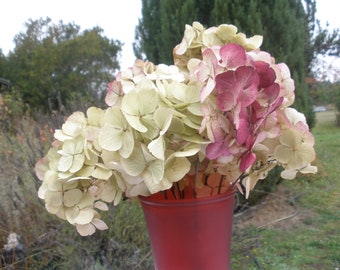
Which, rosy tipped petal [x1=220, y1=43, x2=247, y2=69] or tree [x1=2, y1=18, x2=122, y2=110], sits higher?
tree [x1=2, y1=18, x2=122, y2=110]

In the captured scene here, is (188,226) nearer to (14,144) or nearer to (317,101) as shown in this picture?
(14,144)

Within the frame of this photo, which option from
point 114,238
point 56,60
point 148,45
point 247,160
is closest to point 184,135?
point 247,160

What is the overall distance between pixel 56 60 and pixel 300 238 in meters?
22.6

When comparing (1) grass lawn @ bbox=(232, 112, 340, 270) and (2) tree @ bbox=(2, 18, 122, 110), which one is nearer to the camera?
(1) grass lawn @ bbox=(232, 112, 340, 270)

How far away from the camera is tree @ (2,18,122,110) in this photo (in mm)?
22598

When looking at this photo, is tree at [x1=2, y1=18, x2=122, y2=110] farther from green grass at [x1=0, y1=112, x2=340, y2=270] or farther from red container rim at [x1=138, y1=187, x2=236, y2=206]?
red container rim at [x1=138, y1=187, x2=236, y2=206]

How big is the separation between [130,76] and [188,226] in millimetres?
354

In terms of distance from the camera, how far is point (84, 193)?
83 centimetres

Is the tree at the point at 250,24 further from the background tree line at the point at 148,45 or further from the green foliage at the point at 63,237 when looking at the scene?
the green foliage at the point at 63,237

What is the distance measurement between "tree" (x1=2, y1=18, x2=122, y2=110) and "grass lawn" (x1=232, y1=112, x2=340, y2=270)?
18.7 meters

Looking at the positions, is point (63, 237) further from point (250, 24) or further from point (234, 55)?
point (250, 24)

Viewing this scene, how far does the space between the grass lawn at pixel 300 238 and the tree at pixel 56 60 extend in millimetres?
18739

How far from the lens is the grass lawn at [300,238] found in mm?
2504

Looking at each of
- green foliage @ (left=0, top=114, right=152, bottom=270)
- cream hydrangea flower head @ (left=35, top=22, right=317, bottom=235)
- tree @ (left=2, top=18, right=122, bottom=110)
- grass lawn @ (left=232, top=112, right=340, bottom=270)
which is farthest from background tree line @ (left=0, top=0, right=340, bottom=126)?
cream hydrangea flower head @ (left=35, top=22, right=317, bottom=235)
